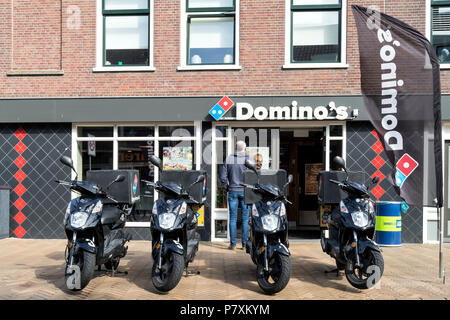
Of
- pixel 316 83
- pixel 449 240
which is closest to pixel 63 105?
pixel 316 83

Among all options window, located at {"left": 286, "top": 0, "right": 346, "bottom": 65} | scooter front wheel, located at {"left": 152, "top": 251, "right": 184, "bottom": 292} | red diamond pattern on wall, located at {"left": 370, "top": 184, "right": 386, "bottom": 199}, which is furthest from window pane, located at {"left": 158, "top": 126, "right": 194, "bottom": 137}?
scooter front wheel, located at {"left": 152, "top": 251, "right": 184, "bottom": 292}

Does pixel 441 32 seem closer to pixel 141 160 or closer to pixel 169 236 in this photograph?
pixel 141 160

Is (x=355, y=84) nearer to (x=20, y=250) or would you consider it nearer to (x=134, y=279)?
(x=134, y=279)

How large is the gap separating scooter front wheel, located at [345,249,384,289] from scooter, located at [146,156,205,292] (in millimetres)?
2078

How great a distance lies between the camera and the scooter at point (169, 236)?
455 centimetres

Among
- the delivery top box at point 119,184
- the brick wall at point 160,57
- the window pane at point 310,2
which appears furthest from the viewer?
the window pane at point 310,2

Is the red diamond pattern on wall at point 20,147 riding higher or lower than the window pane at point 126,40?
lower

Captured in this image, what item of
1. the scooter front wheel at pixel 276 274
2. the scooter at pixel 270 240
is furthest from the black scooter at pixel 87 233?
the scooter front wheel at pixel 276 274

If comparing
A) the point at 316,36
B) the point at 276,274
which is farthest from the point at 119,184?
the point at 316,36

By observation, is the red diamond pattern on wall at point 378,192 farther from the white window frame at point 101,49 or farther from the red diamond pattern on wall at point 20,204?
the red diamond pattern on wall at point 20,204

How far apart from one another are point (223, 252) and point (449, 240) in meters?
5.11

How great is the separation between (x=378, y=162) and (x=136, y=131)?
5.47 m

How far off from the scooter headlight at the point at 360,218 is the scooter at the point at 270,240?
872mm

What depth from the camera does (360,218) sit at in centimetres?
484
